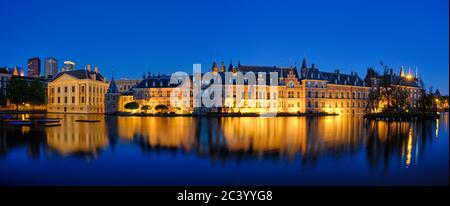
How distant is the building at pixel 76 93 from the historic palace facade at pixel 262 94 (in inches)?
168

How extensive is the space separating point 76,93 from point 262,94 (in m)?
44.1

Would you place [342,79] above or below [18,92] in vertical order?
above

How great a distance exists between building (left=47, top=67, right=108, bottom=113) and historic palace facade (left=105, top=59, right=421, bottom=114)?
4.27m

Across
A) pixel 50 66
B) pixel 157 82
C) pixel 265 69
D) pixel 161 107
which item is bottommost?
pixel 161 107

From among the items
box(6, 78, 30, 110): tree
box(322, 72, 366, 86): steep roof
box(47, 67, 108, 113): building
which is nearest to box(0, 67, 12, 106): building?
box(6, 78, 30, 110): tree

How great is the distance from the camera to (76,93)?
7369cm

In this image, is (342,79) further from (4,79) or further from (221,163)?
(4,79)

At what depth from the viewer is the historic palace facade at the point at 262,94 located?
227 feet
